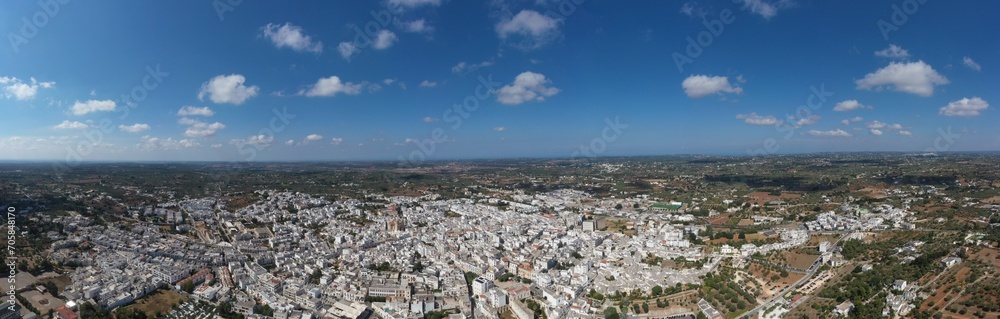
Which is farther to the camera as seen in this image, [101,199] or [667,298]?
[101,199]

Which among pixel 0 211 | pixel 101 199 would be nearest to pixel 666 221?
pixel 0 211

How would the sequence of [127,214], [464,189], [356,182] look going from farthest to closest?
1. [356,182]
2. [464,189]
3. [127,214]

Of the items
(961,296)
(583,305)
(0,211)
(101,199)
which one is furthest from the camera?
(101,199)

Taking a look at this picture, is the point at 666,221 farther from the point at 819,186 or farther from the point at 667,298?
the point at 819,186

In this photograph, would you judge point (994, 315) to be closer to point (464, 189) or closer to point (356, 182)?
point (464, 189)

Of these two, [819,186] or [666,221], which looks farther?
[819,186]

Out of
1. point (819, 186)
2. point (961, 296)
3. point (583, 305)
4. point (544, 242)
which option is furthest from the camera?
point (819, 186)

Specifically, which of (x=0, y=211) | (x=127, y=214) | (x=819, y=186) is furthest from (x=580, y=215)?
(x=0, y=211)

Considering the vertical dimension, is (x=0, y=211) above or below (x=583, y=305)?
above

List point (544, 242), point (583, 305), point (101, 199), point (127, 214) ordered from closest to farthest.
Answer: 1. point (583, 305)
2. point (544, 242)
3. point (127, 214)
4. point (101, 199)
